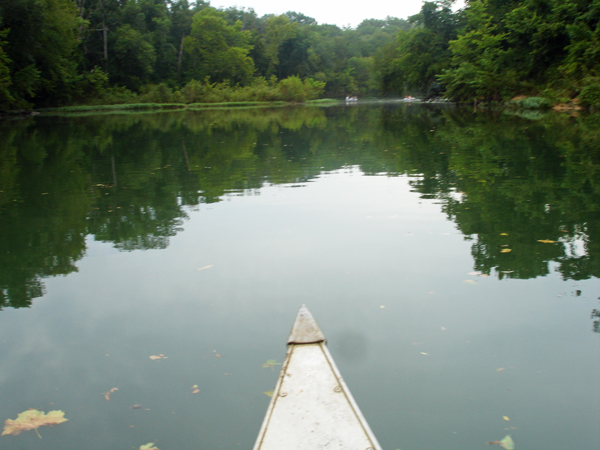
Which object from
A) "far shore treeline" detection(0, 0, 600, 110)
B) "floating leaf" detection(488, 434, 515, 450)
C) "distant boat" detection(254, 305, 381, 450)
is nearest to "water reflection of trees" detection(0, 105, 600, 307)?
"floating leaf" detection(488, 434, 515, 450)

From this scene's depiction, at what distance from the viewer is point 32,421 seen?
309 cm

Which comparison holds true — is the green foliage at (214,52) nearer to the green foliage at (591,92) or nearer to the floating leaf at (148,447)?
the green foliage at (591,92)

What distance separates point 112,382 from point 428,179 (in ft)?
27.6

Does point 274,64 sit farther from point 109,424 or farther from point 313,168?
point 109,424

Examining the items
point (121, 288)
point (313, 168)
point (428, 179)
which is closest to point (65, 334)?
point (121, 288)

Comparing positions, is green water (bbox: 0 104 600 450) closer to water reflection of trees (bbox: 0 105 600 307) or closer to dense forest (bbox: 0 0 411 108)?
water reflection of trees (bbox: 0 105 600 307)

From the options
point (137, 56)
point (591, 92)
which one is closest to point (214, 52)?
point (137, 56)

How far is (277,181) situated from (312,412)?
27.3 ft

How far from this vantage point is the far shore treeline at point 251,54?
3194 cm

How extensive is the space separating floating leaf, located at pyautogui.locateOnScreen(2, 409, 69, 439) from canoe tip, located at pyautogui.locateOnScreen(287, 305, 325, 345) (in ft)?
4.89

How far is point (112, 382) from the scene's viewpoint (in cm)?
347

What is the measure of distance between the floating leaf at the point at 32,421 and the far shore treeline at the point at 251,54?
97.8 feet

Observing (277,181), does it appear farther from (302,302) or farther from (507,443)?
(507,443)

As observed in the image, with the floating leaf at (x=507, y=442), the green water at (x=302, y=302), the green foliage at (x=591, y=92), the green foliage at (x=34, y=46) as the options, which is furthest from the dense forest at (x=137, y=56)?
the floating leaf at (x=507, y=442)
